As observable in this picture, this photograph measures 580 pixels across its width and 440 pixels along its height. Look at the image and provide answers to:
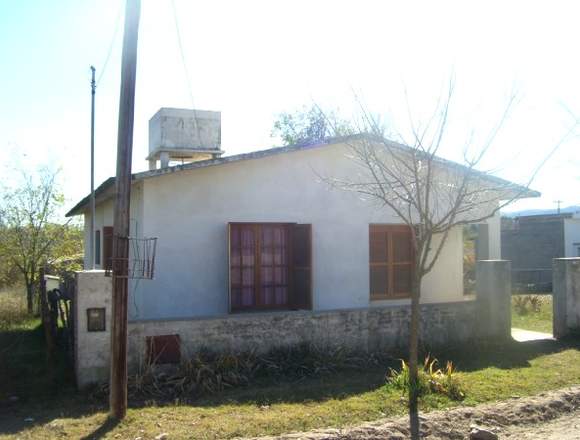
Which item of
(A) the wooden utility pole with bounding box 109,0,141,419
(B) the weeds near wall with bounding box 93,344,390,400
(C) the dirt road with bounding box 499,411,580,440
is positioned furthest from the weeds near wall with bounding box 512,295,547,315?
(A) the wooden utility pole with bounding box 109,0,141,419

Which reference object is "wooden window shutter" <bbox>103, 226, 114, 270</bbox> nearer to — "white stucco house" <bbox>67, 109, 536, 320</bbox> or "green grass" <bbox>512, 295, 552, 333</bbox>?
"white stucco house" <bbox>67, 109, 536, 320</bbox>

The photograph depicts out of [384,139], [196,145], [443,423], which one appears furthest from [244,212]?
[443,423]

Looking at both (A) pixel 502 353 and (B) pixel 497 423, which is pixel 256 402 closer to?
(B) pixel 497 423

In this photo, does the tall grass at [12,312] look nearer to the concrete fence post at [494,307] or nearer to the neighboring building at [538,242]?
the concrete fence post at [494,307]

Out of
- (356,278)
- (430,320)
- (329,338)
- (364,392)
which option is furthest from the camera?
(356,278)

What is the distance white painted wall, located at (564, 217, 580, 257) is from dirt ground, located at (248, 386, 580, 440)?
2323 centimetres

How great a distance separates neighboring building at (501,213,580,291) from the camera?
27344 mm

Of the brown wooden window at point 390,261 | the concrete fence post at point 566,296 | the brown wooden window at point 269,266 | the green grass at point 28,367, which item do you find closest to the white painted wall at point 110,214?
the brown wooden window at point 269,266

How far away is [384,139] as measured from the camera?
8.15 metres

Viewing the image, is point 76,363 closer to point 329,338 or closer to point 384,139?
point 329,338

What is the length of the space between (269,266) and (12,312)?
695 cm

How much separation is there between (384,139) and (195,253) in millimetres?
4028

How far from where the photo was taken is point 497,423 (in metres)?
6.81

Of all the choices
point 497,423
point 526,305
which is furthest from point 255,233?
point 526,305
